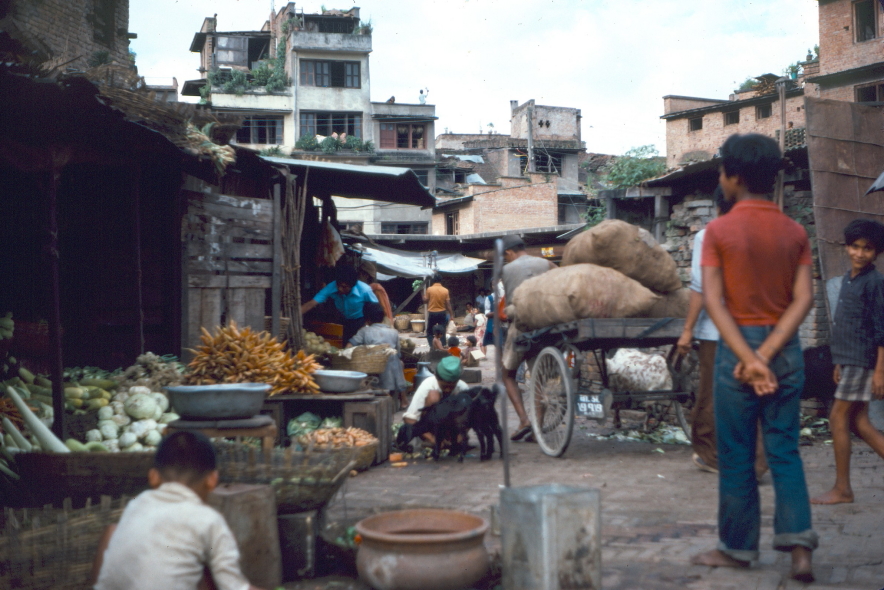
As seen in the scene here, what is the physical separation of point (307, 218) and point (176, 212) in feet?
16.4

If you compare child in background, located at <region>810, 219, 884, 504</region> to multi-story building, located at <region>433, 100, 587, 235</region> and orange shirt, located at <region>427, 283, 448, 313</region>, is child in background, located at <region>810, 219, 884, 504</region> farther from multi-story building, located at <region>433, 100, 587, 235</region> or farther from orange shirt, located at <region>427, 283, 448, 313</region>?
multi-story building, located at <region>433, 100, 587, 235</region>

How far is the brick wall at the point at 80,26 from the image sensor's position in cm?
1487

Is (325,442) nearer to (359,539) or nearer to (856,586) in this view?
(359,539)

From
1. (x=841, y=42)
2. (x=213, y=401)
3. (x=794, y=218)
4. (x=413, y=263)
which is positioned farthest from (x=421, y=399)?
(x=841, y=42)

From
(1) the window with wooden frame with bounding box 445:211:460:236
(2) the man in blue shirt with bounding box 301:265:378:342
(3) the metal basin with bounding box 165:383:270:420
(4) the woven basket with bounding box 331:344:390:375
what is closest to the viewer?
(3) the metal basin with bounding box 165:383:270:420

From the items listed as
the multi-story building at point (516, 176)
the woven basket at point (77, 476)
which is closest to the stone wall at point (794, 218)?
the woven basket at point (77, 476)

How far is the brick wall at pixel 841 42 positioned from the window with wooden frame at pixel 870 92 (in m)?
1.40

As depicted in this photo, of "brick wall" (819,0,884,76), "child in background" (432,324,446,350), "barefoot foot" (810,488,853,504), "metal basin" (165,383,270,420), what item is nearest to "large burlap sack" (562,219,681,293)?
"barefoot foot" (810,488,853,504)

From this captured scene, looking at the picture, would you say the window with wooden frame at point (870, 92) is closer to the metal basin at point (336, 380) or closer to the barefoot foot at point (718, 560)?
the metal basin at point (336, 380)

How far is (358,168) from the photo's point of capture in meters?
10.5

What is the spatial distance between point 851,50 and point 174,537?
31893mm

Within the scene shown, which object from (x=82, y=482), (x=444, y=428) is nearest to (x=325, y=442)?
(x=444, y=428)

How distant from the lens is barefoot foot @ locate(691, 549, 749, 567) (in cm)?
383

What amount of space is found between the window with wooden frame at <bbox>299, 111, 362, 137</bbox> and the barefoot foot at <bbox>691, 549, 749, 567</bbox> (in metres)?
43.6
